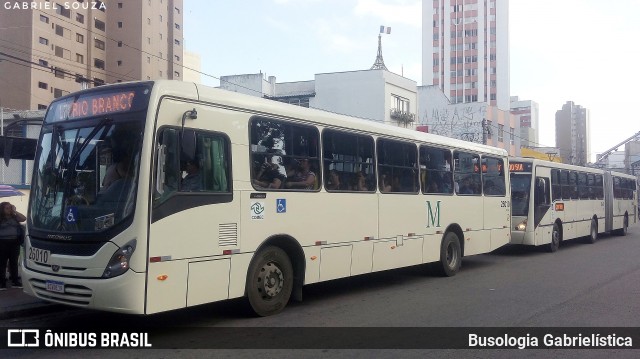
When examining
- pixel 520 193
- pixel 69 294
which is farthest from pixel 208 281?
pixel 520 193

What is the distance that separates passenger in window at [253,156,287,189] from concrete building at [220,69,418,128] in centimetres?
3594

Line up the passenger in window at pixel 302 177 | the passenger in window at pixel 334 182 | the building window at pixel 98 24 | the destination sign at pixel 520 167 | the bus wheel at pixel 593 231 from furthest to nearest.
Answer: the building window at pixel 98 24
the bus wheel at pixel 593 231
the destination sign at pixel 520 167
the passenger in window at pixel 334 182
the passenger in window at pixel 302 177

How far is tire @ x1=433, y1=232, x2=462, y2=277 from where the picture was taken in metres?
13.1

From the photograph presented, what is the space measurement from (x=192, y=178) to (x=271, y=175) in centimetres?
151

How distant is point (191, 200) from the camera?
7387 millimetres

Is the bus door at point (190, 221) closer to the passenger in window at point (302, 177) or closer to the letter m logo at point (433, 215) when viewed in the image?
the passenger in window at point (302, 177)

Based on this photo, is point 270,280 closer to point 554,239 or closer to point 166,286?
point 166,286

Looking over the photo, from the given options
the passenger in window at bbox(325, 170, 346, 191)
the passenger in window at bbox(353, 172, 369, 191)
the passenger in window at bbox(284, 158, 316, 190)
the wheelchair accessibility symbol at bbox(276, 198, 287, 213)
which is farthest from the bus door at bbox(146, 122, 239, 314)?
the passenger in window at bbox(353, 172, 369, 191)

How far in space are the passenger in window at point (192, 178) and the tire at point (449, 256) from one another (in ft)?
23.7

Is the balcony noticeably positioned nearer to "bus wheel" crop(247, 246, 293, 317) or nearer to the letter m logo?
the letter m logo

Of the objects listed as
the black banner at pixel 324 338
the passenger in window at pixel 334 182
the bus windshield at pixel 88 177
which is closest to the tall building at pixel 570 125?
the passenger in window at pixel 334 182

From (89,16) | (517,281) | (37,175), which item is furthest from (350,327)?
(89,16)

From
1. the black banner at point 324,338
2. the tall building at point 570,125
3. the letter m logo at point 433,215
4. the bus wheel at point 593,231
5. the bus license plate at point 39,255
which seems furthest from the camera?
the tall building at point 570,125

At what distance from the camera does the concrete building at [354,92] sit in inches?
1769
